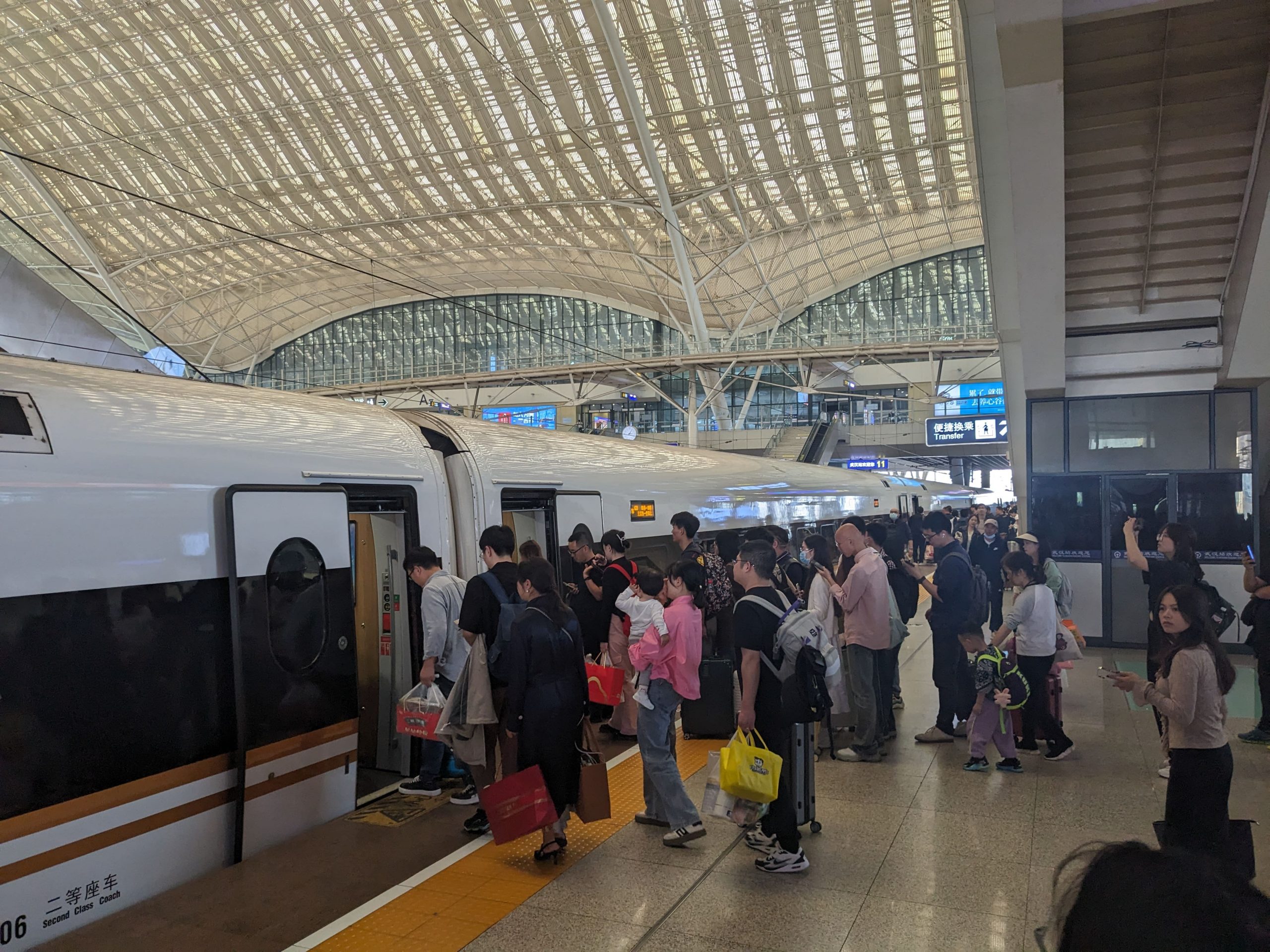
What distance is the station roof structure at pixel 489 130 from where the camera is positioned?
29.3 metres

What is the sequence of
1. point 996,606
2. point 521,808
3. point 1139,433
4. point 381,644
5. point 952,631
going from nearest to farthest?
point 521,808 < point 381,644 < point 952,631 < point 996,606 < point 1139,433

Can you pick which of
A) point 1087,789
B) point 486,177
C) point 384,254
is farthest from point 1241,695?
point 384,254

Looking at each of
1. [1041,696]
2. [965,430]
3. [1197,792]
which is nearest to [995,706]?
[1041,696]

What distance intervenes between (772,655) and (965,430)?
2637 centimetres

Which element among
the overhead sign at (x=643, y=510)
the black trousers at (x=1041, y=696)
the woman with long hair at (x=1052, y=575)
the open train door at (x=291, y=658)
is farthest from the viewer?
the overhead sign at (x=643, y=510)

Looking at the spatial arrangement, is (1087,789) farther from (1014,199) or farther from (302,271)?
(302,271)

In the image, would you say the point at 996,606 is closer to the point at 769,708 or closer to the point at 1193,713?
the point at 769,708

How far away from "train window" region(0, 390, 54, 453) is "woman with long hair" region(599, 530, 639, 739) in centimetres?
390

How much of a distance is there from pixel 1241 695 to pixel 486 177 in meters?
33.5

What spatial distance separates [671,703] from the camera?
516 centimetres

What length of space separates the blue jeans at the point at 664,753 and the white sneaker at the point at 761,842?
297mm

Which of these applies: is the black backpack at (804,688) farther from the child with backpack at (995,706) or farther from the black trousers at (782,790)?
the child with backpack at (995,706)

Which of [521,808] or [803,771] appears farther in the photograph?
[803,771]

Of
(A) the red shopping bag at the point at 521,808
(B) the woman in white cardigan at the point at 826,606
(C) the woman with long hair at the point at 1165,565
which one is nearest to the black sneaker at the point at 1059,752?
(C) the woman with long hair at the point at 1165,565
